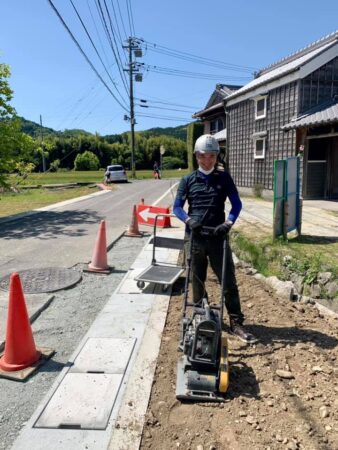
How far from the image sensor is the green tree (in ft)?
44.6

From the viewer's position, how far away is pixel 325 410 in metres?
2.99

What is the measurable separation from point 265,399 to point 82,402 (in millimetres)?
1424

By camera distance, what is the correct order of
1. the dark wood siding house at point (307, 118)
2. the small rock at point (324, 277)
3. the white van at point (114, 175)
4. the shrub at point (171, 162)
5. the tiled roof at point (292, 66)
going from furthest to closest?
the shrub at point (171, 162)
the white van at point (114, 175)
the tiled roof at point (292, 66)
the dark wood siding house at point (307, 118)
the small rock at point (324, 277)

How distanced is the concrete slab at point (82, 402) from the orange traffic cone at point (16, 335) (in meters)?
0.47

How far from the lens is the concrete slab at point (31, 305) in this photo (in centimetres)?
467

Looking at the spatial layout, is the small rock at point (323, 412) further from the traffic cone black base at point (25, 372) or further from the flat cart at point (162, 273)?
the flat cart at point (162, 273)

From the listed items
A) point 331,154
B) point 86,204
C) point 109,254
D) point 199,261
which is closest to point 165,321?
point 199,261

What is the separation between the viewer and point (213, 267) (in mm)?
4215

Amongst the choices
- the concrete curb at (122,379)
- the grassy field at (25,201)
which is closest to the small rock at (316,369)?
the concrete curb at (122,379)

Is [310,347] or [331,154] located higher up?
[331,154]

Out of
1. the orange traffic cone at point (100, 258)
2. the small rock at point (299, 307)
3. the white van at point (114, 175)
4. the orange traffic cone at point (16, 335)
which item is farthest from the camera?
the white van at point (114, 175)

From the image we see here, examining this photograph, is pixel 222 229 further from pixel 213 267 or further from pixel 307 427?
pixel 307 427

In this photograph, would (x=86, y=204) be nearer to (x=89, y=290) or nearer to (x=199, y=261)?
(x=89, y=290)

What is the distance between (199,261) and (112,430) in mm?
1887
